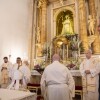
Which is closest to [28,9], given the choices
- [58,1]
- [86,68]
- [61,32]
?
[58,1]

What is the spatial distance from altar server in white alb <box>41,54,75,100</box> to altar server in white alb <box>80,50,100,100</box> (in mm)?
1941

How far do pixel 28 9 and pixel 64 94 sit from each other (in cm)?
893

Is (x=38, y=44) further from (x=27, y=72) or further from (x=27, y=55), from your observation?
(x=27, y=72)

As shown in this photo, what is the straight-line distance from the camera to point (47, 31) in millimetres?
11383

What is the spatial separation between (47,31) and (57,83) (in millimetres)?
7469

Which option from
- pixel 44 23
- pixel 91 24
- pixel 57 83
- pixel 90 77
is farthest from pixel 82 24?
pixel 57 83

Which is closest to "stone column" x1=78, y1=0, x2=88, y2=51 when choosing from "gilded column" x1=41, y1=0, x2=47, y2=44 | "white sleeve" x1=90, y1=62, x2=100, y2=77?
"gilded column" x1=41, y1=0, x2=47, y2=44

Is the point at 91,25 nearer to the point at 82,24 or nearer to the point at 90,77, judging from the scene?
the point at 82,24

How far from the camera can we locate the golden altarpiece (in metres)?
9.38

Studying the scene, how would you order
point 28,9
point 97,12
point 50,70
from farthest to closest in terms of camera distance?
point 28,9 → point 97,12 → point 50,70

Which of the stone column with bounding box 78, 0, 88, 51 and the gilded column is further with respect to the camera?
the gilded column

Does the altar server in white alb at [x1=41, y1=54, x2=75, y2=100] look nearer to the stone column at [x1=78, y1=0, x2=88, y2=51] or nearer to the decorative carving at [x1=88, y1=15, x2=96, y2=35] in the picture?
the stone column at [x1=78, y1=0, x2=88, y2=51]

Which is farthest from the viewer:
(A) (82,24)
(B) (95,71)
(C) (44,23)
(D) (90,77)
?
(C) (44,23)

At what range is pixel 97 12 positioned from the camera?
9320 millimetres
